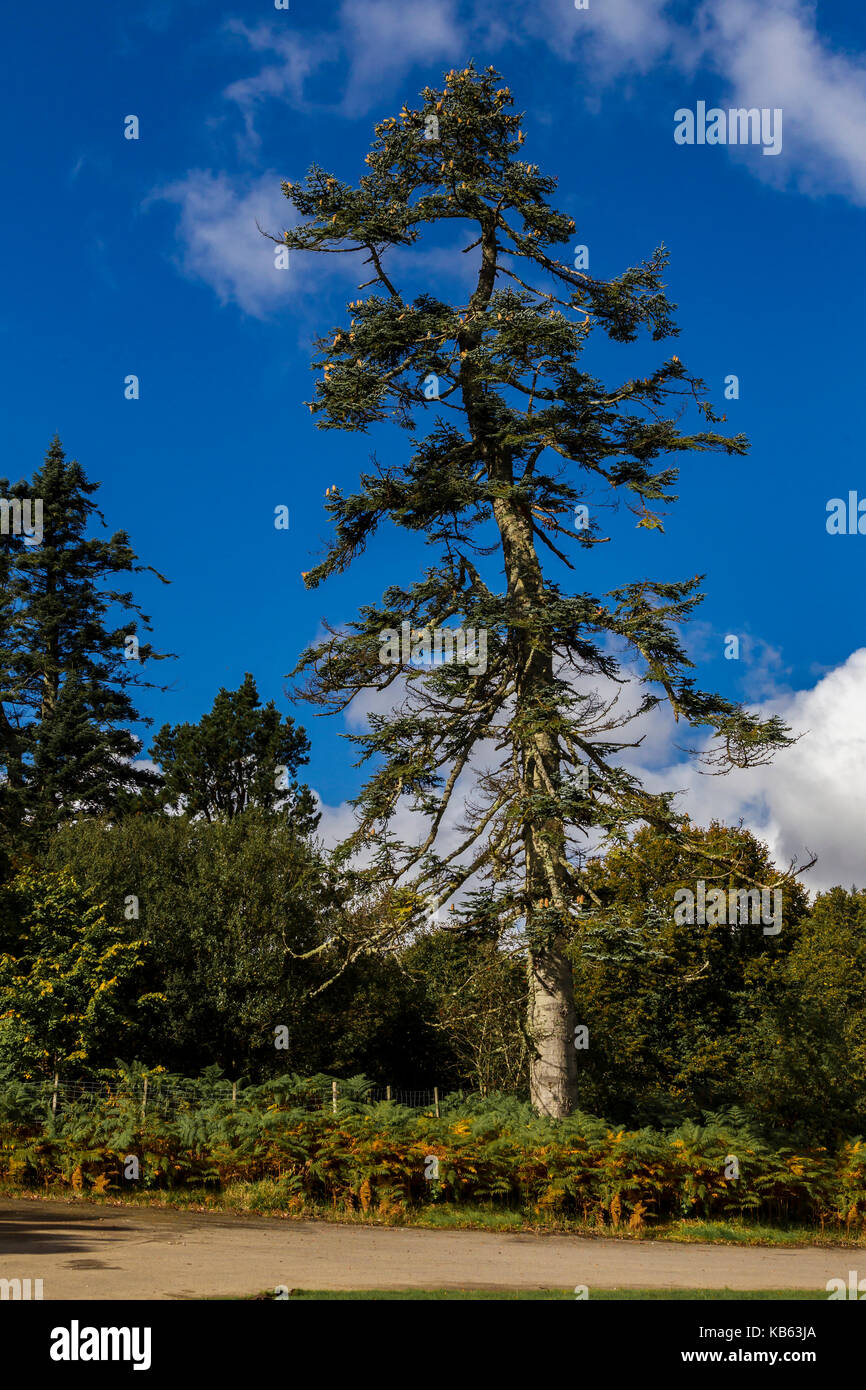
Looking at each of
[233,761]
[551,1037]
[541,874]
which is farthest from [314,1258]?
[233,761]

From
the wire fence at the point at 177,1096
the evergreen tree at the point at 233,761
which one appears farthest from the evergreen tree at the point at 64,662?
the wire fence at the point at 177,1096

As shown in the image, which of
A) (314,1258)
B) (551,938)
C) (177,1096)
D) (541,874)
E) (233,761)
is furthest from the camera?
(233,761)

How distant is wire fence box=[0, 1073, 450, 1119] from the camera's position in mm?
15695

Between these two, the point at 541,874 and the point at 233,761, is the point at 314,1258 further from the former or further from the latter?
the point at 233,761

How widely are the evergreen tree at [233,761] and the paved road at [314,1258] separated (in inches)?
1017

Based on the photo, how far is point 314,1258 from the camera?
10.0 m

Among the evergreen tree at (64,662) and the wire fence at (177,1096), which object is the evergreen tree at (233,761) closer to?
the evergreen tree at (64,662)

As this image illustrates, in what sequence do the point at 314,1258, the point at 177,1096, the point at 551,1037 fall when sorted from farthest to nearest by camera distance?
the point at 177,1096 → the point at 551,1037 → the point at 314,1258

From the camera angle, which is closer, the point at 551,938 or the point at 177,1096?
the point at 551,938

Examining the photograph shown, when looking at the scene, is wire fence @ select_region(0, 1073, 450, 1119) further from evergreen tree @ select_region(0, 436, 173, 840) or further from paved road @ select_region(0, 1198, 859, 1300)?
evergreen tree @ select_region(0, 436, 173, 840)

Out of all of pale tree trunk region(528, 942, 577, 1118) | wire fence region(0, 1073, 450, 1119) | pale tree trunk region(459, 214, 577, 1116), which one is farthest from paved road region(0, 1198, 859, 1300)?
pale tree trunk region(459, 214, 577, 1116)

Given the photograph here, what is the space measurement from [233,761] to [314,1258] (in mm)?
30870

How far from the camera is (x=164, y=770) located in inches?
1622

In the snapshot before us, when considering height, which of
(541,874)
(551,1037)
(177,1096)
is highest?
(541,874)
